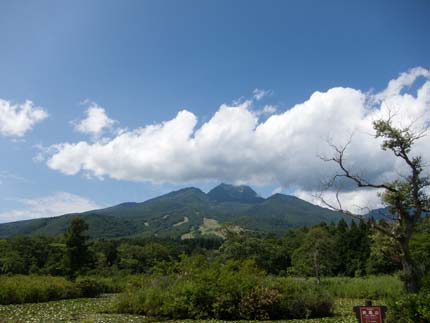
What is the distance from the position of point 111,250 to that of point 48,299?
51.9 m

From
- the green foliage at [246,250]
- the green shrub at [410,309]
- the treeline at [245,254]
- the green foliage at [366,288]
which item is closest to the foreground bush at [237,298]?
the treeline at [245,254]

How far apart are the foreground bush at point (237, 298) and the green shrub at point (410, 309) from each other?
647 centimetres

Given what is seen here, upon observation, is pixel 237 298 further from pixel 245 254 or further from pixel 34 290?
pixel 245 254

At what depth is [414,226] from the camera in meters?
16.2

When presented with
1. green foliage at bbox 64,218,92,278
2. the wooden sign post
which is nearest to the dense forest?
green foliage at bbox 64,218,92,278

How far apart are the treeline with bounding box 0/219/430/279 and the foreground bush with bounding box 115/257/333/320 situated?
14.7ft

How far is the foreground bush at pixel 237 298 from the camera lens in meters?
18.0

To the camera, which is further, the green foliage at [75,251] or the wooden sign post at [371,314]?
the green foliage at [75,251]

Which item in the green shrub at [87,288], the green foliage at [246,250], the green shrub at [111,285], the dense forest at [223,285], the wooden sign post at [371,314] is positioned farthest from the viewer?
the green foliage at [246,250]

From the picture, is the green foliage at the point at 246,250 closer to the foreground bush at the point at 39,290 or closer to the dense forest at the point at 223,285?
the dense forest at the point at 223,285

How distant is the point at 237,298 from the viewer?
59.8ft

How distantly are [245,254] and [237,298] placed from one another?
115 feet

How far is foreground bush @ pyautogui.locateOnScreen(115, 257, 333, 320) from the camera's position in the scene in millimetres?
17969

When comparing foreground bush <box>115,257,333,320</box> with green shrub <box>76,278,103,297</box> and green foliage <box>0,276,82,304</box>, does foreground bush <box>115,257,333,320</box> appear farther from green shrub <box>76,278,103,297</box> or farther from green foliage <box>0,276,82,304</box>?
green shrub <box>76,278,103,297</box>
